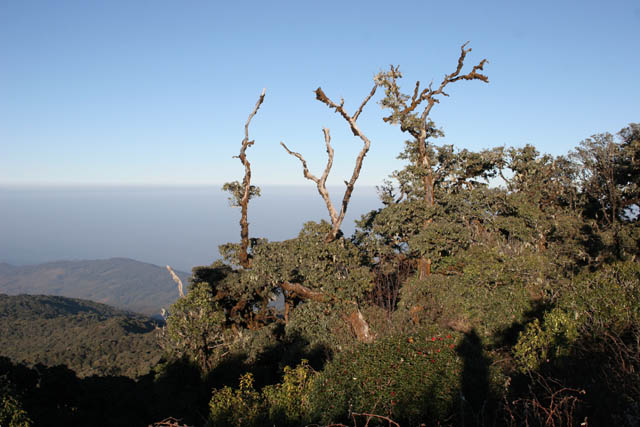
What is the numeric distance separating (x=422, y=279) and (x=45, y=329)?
230ft

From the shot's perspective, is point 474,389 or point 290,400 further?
point 290,400

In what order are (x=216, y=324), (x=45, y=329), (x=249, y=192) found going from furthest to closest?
1. (x=45, y=329)
2. (x=249, y=192)
3. (x=216, y=324)

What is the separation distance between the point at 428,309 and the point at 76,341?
177 ft

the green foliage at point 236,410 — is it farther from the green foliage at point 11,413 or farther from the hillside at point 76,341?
the hillside at point 76,341

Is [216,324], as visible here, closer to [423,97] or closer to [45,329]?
[423,97]

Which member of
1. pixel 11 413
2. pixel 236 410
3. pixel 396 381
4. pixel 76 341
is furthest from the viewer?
pixel 76 341

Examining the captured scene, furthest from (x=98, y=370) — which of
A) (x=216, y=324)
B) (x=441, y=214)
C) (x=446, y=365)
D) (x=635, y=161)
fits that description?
(x=635, y=161)

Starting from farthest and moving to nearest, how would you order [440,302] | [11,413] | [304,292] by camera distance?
[304,292] → [440,302] → [11,413]

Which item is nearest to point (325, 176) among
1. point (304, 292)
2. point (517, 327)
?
point (304, 292)

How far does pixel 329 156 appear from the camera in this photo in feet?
59.0

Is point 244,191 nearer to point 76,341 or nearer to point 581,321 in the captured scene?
point 581,321

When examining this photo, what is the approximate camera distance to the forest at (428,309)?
636 cm

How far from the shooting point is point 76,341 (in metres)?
50.9

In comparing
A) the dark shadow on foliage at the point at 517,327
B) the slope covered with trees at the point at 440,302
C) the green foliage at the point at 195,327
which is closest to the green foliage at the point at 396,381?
the slope covered with trees at the point at 440,302
